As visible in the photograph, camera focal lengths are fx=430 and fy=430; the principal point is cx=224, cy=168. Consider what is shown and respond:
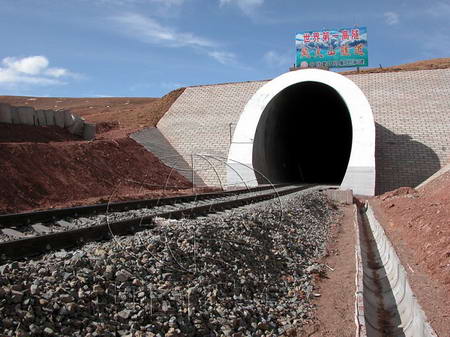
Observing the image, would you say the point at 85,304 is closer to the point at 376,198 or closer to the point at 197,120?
the point at 376,198

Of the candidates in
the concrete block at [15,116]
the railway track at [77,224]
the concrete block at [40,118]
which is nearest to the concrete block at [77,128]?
the concrete block at [40,118]

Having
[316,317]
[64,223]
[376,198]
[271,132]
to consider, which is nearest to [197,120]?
[271,132]

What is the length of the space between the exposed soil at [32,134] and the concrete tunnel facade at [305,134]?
8.51 meters

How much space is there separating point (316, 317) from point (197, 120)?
87.3ft

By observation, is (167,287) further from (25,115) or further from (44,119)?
(44,119)

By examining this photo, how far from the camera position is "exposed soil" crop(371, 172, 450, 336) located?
5433 millimetres

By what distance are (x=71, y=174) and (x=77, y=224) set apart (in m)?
9.47

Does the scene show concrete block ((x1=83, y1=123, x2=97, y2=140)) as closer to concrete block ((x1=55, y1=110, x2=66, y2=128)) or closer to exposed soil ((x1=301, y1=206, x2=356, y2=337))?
concrete block ((x1=55, y1=110, x2=66, y2=128))

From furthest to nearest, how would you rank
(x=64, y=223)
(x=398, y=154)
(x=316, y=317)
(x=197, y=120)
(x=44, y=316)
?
(x=197, y=120), (x=398, y=154), (x=64, y=223), (x=316, y=317), (x=44, y=316)

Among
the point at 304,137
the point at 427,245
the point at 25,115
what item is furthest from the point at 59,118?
the point at 427,245

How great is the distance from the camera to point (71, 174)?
1662 centimetres

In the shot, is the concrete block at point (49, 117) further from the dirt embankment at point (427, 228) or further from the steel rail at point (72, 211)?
the dirt embankment at point (427, 228)

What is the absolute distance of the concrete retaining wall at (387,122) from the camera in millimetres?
23359

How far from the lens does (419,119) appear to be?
2561cm
